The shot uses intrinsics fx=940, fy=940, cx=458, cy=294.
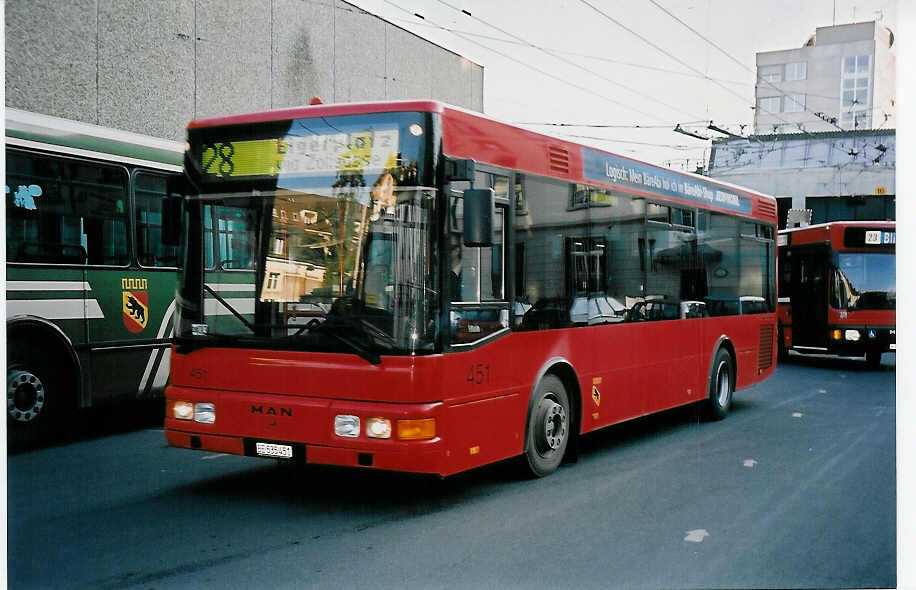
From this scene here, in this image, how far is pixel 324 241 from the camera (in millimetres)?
6148

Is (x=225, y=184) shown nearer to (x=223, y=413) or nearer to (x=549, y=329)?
(x=223, y=413)

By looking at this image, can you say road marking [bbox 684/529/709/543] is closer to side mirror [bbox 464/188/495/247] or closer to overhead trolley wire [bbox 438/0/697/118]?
side mirror [bbox 464/188/495/247]

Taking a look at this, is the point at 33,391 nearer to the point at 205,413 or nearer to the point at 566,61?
the point at 205,413

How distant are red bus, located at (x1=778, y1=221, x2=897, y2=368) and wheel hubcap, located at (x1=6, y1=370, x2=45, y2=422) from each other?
7.95 metres

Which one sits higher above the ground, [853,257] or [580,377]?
[853,257]

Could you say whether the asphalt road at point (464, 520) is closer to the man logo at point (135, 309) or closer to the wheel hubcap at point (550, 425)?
the wheel hubcap at point (550, 425)

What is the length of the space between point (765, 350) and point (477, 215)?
24.8ft

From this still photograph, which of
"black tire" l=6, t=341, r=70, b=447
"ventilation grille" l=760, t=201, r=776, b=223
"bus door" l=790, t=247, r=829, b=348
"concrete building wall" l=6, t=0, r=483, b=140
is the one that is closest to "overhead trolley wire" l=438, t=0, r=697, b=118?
"concrete building wall" l=6, t=0, r=483, b=140

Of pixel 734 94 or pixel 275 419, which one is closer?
pixel 275 419

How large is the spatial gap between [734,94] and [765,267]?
10.5 feet

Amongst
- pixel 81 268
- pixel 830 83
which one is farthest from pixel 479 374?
pixel 830 83

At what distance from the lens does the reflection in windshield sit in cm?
603

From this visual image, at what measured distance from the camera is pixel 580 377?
790 cm
